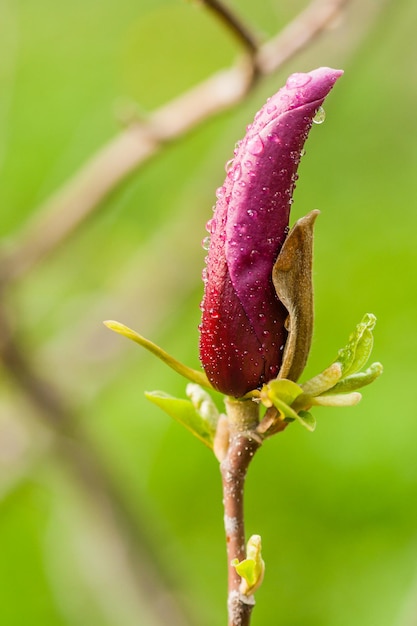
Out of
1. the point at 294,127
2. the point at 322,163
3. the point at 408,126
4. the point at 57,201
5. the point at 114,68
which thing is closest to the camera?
the point at 294,127

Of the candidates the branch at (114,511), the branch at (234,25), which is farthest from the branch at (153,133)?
the branch at (114,511)

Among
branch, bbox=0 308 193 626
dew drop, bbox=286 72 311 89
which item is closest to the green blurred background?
branch, bbox=0 308 193 626

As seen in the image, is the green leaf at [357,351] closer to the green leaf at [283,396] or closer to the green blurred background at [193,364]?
the green leaf at [283,396]

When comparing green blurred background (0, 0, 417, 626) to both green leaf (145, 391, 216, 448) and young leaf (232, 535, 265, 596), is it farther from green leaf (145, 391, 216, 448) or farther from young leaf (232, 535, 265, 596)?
young leaf (232, 535, 265, 596)

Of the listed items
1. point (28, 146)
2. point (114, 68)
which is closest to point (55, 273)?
point (28, 146)

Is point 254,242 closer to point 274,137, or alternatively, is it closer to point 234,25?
point 274,137

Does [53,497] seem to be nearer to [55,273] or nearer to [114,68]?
[55,273]
